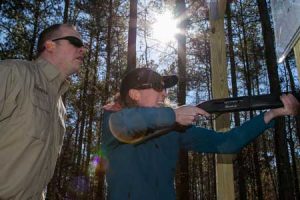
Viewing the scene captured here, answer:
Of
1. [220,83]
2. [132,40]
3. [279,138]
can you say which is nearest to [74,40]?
[220,83]

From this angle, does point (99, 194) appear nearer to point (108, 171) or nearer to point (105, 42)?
point (105, 42)

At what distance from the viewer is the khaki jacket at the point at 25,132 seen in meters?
2.17

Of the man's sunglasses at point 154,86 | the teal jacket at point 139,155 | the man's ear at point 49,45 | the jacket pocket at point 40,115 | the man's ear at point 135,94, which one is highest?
the man's ear at point 49,45

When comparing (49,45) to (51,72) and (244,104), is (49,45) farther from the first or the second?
(244,104)

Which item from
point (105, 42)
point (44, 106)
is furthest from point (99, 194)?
point (44, 106)

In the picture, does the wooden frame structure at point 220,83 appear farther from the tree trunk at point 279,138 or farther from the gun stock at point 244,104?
the tree trunk at point 279,138

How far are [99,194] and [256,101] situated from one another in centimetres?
1316

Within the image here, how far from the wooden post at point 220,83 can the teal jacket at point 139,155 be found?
2.65 feet

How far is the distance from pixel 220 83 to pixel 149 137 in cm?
Answer: 135

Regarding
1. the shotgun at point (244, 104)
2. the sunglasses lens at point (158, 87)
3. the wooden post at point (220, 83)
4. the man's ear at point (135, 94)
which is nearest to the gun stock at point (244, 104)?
the shotgun at point (244, 104)

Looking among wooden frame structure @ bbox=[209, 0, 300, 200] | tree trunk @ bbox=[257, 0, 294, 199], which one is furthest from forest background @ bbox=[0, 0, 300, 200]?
wooden frame structure @ bbox=[209, 0, 300, 200]

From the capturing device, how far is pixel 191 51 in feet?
57.1

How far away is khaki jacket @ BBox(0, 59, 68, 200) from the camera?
2.17 metres

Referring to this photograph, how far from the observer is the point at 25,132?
88.7 inches
